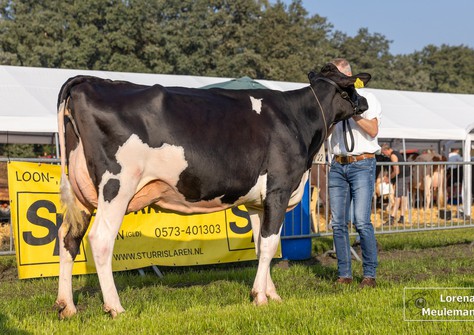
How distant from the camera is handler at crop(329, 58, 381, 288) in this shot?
21.4 ft

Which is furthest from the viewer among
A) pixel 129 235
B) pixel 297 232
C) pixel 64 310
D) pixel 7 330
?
pixel 297 232

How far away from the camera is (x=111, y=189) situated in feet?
16.2

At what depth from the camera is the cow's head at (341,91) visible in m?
6.23

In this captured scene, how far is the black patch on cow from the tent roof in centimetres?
867

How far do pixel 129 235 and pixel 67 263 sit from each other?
2421 mm

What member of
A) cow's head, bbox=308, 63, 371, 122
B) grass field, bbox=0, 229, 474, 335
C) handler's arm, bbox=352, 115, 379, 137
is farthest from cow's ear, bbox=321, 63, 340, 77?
grass field, bbox=0, 229, 474, 335

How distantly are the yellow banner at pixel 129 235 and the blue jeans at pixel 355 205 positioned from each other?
1.93m

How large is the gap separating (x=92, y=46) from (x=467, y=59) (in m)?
60.6

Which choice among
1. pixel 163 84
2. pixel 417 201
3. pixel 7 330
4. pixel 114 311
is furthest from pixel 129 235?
pixel 163 84

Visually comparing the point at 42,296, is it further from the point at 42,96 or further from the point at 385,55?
the point at 385,55

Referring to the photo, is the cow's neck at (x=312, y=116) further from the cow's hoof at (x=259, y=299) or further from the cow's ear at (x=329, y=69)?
the cow's hoof at (x=259, y=299)

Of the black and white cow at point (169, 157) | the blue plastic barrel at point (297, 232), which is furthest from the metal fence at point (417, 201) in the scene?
the black and white cow at point (169, 157)

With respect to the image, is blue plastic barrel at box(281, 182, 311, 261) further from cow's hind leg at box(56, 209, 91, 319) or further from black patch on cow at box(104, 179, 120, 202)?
black patch on cow at box(104, 179, 120, 202)

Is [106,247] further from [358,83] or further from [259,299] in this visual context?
[358,83]
